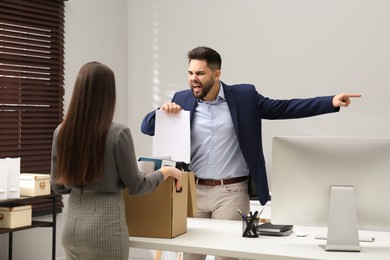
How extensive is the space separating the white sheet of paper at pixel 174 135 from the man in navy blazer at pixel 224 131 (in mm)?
222

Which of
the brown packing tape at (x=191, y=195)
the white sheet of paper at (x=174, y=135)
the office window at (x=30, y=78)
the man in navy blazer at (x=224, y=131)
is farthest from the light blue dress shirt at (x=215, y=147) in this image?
the office window at (x=30, y=78)

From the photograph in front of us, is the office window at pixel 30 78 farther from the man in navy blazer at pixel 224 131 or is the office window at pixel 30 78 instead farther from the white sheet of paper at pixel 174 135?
the white sheet of paper at pixel 174 135

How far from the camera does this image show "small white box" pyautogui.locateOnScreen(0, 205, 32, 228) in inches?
150

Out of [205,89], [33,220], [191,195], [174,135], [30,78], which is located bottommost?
[33,220]

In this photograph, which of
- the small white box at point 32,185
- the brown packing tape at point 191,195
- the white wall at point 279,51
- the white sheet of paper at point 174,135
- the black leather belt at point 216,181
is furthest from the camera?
the white wall at point 279,51

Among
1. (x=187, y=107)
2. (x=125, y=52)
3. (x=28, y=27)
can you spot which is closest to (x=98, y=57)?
(x=125, y=52)

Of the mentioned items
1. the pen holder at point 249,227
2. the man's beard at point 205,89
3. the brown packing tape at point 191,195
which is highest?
the man's beard at point 205,89

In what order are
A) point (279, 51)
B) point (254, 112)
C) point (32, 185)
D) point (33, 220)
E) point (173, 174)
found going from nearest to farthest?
point (173, 174) < point (254, 112) < point (32, 185) < point (33, 220) < point (279, 51)

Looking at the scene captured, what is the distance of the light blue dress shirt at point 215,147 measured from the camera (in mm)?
3156

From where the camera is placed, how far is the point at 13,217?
3.83m

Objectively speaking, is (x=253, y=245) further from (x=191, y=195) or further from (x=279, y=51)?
(x=279, y=51)

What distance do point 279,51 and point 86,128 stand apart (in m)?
2.81

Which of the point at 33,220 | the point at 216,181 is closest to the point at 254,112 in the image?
the point at 216,181

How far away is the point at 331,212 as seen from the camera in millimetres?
2426
